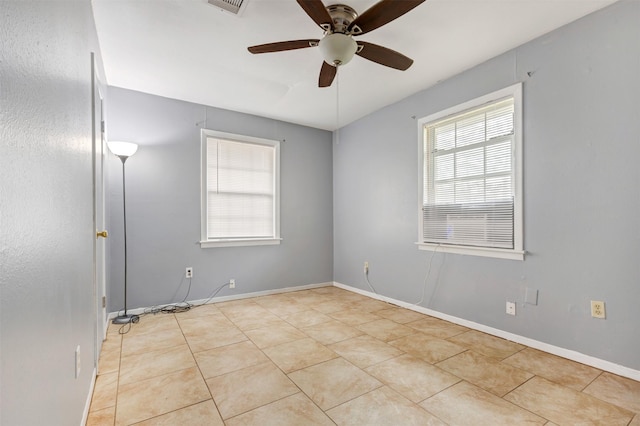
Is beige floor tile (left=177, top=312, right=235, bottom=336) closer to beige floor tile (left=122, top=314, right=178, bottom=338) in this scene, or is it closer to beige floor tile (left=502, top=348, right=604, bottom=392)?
beige floor tile (left=122, top=314, right=178, bottom=338)

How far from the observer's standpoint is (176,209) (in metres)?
3.82

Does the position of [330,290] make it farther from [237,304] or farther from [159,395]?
[159,395]

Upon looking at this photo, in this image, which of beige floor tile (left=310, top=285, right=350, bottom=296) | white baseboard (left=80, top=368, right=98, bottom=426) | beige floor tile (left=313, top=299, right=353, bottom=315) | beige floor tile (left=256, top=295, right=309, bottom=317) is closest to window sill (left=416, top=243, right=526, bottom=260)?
beige floor tile (left=313, top=299, right=353, bottom=315)

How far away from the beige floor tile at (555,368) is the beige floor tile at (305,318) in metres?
1.75

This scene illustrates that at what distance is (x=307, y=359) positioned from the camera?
2.38 metres

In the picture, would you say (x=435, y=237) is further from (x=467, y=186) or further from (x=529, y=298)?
(x=529, y=298)

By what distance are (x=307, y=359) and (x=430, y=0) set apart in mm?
2802

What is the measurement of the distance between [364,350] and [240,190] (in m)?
2.75

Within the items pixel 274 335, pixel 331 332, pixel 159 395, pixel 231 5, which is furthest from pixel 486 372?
A: pixel 231 5

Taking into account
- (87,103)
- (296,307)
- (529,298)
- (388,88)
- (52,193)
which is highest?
(388,88)

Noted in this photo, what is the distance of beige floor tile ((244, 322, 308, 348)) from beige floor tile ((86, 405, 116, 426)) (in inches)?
44.2

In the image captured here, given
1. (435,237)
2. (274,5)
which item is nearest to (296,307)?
(435,237)

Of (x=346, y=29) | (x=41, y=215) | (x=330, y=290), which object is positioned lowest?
(x=330, y=290)

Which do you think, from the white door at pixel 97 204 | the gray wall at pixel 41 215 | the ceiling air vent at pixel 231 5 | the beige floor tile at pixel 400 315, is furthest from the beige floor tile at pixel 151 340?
the ceiling air vent at pixel 231 5
